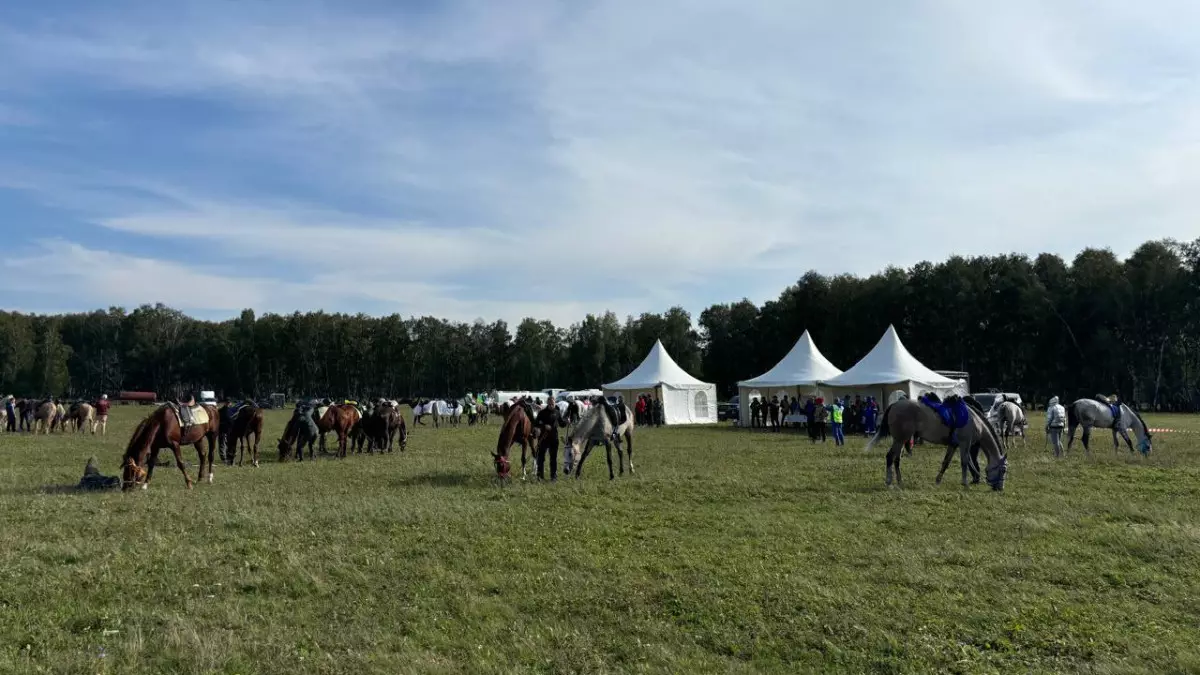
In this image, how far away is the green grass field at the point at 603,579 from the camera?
5566mm

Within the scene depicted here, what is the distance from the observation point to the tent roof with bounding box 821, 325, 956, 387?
32.1m

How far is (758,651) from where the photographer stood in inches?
221

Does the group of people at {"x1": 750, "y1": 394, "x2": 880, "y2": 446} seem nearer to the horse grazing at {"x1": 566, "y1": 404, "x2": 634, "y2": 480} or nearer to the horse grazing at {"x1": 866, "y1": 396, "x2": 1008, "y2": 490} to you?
the horse grazing at {"x1": 866, "y1": 396, "x2": 1008, "y2": 490}

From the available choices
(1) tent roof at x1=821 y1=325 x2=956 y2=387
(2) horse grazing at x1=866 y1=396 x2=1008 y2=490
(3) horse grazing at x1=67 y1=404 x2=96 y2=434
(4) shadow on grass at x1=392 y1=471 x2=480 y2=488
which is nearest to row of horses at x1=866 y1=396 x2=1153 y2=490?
(2) horse grazing at x1=866 y1=396 x2=1008 y2=490

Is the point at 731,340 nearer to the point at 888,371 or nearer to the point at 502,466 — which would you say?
the point at 888,371

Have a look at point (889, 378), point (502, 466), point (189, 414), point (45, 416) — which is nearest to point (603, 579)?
point (502, 466)

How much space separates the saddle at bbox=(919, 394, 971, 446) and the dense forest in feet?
166

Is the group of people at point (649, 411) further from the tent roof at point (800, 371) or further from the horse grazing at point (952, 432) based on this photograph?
the horse grazing at point (952, 432)

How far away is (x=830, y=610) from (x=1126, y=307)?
6064 cm

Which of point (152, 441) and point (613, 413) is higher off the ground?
point (613, 413)

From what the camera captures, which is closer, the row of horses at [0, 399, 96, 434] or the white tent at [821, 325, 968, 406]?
the row of horses at [0, 399, 96, 434]

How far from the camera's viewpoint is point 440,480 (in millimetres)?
15281

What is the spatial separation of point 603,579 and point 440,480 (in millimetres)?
8446

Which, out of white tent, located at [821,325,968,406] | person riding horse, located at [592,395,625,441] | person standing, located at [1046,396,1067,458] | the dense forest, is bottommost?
person standing, located at [1046,396,1067,458]
